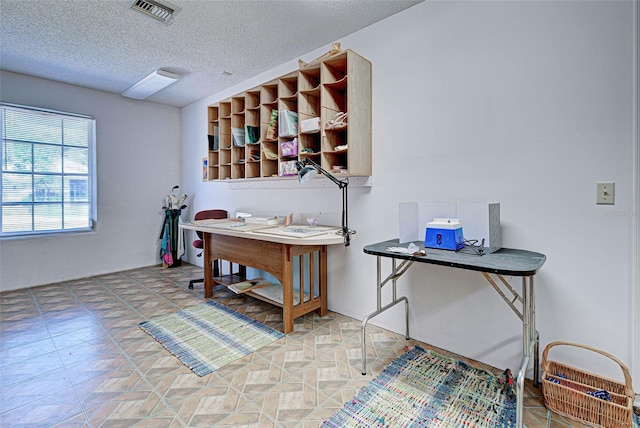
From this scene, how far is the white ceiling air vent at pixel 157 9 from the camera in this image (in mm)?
2311

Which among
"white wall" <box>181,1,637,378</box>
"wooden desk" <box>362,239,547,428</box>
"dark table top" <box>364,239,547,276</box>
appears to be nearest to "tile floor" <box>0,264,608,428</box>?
"wooden desk" <box>362,239,547,428</box>

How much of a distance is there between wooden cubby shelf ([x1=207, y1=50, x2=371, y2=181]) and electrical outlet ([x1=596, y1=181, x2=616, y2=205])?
152 cm

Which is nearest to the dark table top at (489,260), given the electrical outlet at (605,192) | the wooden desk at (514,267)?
the wooden desk at (514,267)

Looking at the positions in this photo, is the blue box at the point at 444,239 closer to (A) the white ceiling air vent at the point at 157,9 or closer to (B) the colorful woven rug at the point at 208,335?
(B) the colorful woven rug at the point at 208,335

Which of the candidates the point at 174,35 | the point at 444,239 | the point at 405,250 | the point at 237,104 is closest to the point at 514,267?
the point at 444,239

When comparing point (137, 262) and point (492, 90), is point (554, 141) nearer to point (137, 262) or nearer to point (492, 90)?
point (492, 90)

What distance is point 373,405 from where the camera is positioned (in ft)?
5.53

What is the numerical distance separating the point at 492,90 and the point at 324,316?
7.67 ft

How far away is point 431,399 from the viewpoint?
173cm

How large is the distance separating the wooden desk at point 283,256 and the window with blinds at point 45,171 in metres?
2.23

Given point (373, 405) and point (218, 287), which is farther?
point (218, 287)

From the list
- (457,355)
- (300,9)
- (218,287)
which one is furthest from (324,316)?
(300,9)

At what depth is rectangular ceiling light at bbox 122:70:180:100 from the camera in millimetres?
3662

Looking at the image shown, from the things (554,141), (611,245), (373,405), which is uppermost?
(554,141)
